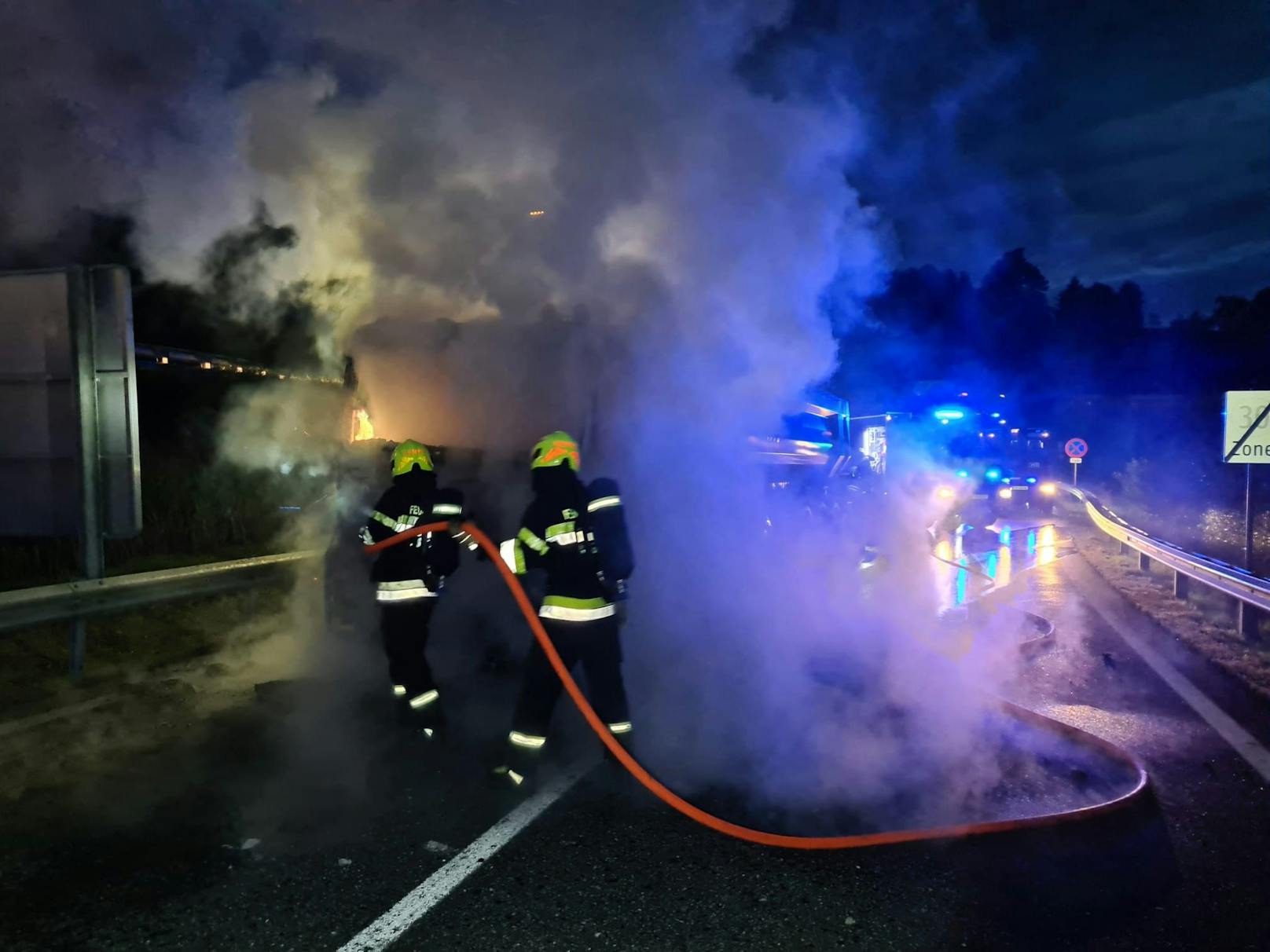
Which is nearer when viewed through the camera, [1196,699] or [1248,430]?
[1196,699]

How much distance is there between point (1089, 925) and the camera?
304 cm

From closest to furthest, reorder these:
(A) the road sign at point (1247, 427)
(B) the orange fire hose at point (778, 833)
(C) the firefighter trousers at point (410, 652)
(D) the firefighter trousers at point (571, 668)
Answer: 1. (B) the orange fire hose at point (778, 833)
2. (D) the firefighter trousers at point (571, 668)
3. (C) the firefighter trousers at point (410, 652)
4. (A) the road sign at point (1247, 427)

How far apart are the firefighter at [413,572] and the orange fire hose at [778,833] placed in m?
0.09

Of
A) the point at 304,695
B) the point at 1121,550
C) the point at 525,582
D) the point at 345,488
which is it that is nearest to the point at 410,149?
the point at 345,488

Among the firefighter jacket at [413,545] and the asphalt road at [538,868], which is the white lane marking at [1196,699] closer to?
the asphalt road at [538,868]

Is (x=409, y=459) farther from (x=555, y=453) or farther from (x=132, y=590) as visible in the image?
(x=132, y=590)

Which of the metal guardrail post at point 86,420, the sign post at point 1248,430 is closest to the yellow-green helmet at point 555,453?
the metal guardrail post at point 86,420

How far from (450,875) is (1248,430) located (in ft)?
27.4

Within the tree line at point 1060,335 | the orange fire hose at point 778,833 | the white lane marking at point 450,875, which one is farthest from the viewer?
the tree line at point 1060,335

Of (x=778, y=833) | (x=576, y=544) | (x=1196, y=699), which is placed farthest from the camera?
(x=1196, y=699)

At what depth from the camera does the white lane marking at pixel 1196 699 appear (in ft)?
15.7

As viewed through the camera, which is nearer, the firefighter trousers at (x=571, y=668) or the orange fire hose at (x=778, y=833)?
the orange fire hose at (x=778, y=833)

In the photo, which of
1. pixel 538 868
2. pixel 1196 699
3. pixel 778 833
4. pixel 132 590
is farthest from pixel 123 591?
pixel 1196 699

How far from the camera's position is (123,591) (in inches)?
229
